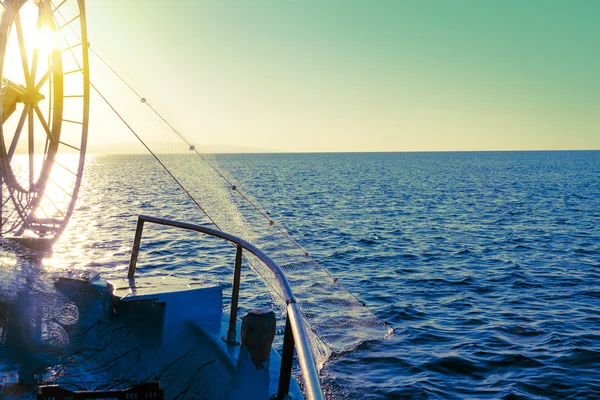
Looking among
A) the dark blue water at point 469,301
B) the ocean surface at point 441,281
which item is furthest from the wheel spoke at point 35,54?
the dark blue water at point 469,301

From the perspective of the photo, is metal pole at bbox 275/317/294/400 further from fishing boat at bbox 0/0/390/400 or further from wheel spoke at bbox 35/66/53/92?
wheel spoke at bbox 35/66/53/92

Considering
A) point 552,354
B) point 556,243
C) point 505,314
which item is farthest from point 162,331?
point 556,243

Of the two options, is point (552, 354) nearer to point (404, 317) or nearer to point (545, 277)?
point (404, 317)

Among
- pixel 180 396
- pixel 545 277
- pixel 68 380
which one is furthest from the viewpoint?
pixel 545 277

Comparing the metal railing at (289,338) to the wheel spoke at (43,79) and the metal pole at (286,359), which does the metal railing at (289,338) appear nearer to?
the metal pole at (286,359)

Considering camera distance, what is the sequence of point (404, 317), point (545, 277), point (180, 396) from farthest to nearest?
point (545, 277), point (404, 317), point (180, 396)

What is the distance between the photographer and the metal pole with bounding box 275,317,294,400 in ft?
13.1

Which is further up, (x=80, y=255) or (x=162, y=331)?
(x=162, y=331)

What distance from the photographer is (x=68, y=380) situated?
5.72 m

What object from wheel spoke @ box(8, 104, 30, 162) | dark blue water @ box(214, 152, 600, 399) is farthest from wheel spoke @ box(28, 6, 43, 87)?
dark blue water @ box(214, 152, 600, 399)

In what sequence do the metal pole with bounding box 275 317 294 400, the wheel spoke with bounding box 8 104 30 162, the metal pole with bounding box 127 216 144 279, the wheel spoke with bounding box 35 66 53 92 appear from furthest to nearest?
the wheel spoke with bounding box 35 66 53 92 → the wheel spoke with bounding box 8 104 30 162 → the metal pole with bounding box 127 216 144 279 → the metal pole with bounding box 275 317 294 400

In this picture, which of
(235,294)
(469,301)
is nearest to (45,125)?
(235,294)

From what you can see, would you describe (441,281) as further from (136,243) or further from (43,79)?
(136,243)

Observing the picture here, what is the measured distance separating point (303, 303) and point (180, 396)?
351 inches
